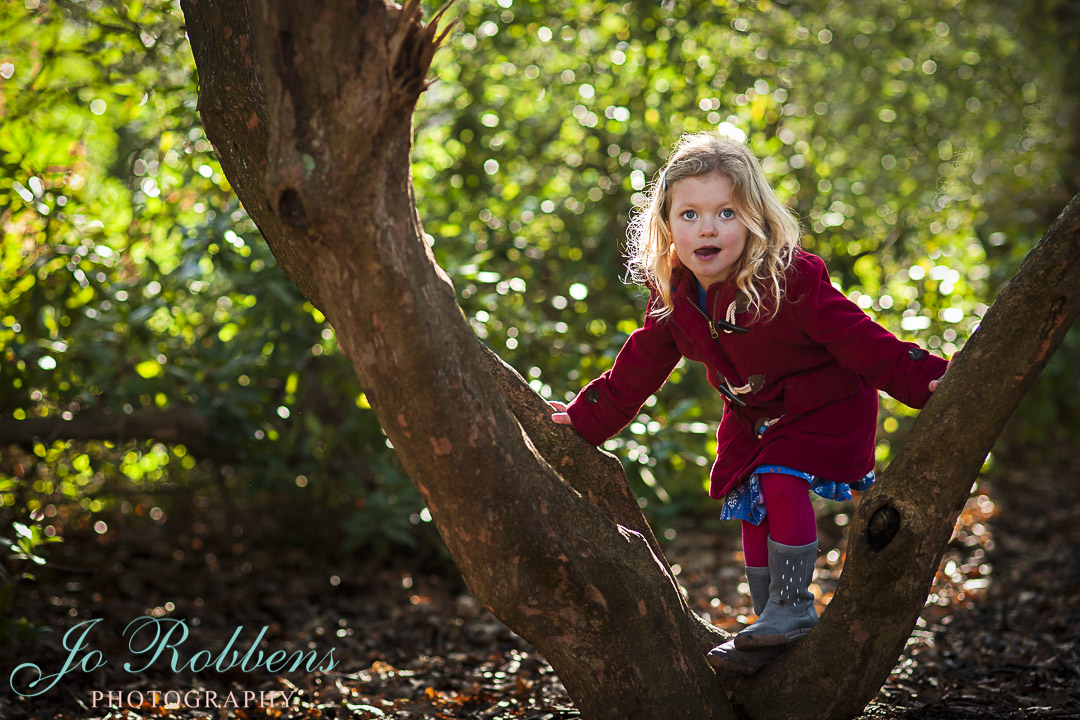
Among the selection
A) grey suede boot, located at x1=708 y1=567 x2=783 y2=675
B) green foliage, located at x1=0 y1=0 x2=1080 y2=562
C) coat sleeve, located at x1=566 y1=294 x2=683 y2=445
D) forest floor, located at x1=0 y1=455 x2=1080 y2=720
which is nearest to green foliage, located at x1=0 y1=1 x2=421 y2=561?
green foliage, located at x1=0 y1=0 x2=1080 y2=562

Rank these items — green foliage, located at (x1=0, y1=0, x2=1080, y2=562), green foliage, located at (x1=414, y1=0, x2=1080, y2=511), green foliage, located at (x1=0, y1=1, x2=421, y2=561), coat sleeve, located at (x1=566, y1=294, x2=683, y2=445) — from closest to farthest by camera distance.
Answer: coat sleeve, located at (x1=566, y1=294, x2=683, y2=445) → green foliage, located at (x1=0, y1=1, x2=421, y2=561) → green foliage, located at (x1=0, y1=0, x2=1080, y2=562) → green foliage, located at (x1=414, y1=0, x2=1080, y2=511)

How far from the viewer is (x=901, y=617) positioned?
6.86 feet

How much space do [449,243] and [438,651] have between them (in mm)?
1967

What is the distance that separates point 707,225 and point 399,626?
270 centimetres

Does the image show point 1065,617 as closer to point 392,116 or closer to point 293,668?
point 293,668

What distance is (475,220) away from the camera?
5098mm

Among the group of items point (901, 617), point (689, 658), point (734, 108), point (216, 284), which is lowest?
point (689, 658)

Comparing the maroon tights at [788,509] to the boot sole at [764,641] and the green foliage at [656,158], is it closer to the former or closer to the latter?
the boot sole at [764,641]

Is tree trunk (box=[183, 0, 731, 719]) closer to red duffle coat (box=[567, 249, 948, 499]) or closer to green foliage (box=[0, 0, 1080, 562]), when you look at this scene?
red duffle coat (box=[567, 249, 948, 499])

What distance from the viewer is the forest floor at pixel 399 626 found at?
3.05 metres

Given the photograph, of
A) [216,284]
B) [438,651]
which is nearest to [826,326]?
[438,651]

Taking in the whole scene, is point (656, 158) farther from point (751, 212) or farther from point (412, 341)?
point (412, 341)

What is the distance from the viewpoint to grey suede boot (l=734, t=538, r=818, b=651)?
2.26 meters

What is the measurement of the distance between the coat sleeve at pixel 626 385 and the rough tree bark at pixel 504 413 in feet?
0.25
